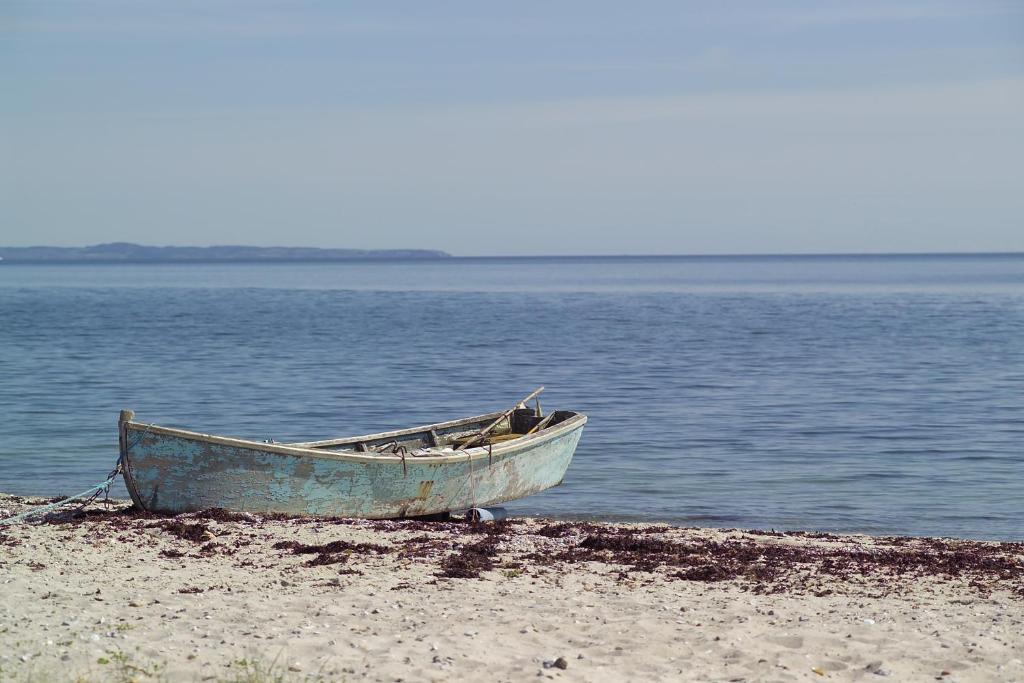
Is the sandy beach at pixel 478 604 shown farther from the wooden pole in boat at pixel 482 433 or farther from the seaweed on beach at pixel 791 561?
the wooden pole in boat at pixel 482 433

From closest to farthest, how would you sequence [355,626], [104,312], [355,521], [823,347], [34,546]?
[355,626] < [34,546] < [355,521] < [823,347] < [104,312]

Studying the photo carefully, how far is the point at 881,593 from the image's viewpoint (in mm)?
10680

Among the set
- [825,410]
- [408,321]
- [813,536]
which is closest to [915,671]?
[813,536]

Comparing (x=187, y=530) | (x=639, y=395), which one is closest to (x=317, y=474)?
(x=187, y=530)

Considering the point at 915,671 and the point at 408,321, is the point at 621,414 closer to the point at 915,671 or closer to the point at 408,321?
the point at 915,671

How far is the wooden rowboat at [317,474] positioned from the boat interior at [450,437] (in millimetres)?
56

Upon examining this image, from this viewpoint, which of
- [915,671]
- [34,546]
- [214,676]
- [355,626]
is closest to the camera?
[214,676]

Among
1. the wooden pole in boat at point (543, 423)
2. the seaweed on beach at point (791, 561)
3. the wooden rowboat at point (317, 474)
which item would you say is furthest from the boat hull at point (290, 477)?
the wooden pole in boat at point (543, 423)

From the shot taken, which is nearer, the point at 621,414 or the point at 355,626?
the point at 355,626

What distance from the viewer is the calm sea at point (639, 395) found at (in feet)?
60.5

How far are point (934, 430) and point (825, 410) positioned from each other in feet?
12.3

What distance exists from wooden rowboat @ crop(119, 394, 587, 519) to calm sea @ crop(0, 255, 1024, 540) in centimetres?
182

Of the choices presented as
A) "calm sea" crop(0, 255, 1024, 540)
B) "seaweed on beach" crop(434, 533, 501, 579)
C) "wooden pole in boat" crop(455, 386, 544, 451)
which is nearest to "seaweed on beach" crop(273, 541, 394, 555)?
"seaweed on beach" crop(434, 533, 501, 579)

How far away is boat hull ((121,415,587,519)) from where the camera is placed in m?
13.0
